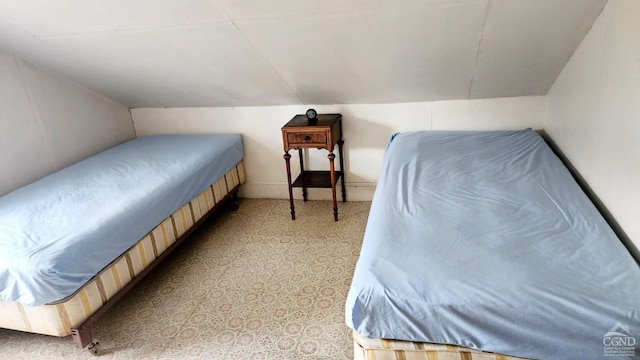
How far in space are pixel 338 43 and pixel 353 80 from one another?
44cm

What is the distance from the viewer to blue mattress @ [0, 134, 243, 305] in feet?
5.66

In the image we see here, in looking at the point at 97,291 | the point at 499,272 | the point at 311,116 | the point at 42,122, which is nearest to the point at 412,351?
the point at 499,272

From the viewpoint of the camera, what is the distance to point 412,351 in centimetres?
135

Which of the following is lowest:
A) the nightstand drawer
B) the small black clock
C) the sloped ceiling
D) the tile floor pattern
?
the tile floor pattern

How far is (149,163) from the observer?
2.79 meters

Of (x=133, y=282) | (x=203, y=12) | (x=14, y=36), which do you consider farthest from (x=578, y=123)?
(x=14, y=36)

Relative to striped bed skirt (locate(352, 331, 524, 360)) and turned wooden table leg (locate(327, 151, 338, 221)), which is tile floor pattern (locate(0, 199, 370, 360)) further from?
striped bed skirt (locate(352, 331, 524, 360))

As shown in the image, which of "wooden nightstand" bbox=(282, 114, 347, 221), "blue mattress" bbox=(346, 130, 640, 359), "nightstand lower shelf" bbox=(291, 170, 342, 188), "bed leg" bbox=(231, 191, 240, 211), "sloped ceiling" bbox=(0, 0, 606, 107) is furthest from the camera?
"bed leg" bbox=(231, 191, 240, 211)

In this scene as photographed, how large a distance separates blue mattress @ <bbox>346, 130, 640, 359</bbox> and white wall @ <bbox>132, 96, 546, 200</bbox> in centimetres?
85

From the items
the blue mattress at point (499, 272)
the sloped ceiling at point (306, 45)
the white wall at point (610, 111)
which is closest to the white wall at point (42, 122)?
the sloped ceiling at point (306, 45)

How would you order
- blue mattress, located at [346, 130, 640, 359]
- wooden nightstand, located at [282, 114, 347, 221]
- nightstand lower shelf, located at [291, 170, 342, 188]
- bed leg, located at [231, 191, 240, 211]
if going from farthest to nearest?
bed leg, located at [231, 191, 240, 211] < nightstand lower shelf, located at [291, 170, 342, 188] < wooden nightstand, located at [282, 114, 347, 221] < blue mattress, located at [346, 130, 640, 359]

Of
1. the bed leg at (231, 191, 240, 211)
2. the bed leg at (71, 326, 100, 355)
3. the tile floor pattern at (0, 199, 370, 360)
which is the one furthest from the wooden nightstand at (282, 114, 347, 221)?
the bed leg at (71, 326, 100, 355)

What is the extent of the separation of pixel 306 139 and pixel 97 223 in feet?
4.48

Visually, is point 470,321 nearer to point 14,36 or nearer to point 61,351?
point 61,351
